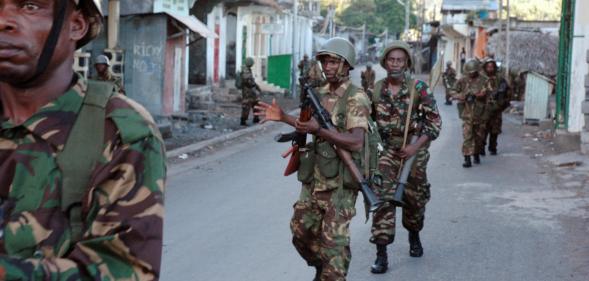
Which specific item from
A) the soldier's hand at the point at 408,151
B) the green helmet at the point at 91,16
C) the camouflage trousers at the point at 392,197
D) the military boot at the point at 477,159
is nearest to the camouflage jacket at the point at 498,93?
the military boot at the point at 477,159

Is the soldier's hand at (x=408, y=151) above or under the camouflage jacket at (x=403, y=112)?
under

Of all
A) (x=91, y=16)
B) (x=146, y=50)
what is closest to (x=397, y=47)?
(x=91, y=16)

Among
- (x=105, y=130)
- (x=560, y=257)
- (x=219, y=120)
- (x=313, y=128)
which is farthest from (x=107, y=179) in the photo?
(x=219, y=120)

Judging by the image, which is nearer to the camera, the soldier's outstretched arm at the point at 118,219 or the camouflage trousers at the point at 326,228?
the soldier's outstretched arm at the point at 118,219

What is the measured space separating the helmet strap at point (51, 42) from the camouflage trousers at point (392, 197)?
478 centimetres

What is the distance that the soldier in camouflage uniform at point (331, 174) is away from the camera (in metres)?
5.38

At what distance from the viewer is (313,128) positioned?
17.4 feet

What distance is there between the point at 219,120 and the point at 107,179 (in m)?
19.7

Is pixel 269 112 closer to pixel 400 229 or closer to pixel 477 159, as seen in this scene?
pixel 400 229

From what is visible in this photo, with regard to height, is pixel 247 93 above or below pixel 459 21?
below

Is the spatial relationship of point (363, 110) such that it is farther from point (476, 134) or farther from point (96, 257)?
point (476, 134)

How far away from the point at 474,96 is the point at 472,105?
14cm

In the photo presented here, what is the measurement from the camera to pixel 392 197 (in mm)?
6828

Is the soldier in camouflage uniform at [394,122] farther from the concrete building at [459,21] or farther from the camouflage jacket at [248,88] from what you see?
the concrete building at [459,21]
